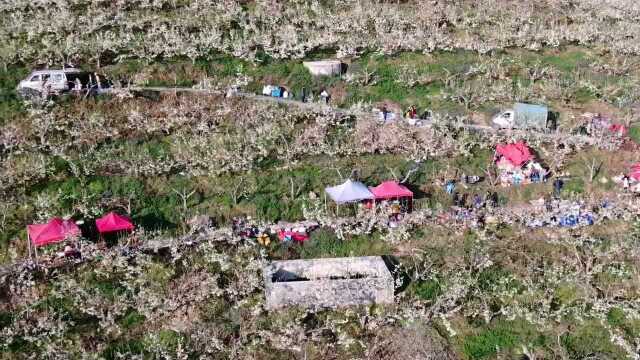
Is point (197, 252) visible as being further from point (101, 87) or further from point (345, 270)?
point (101, 87)

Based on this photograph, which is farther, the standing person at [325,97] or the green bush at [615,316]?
the standing person at [325,97]

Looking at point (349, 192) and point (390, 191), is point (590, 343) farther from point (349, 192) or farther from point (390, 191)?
point (349, 192)

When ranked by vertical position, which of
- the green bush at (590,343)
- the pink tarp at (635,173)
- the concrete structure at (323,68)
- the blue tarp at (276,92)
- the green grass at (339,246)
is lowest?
the green bush at (590,343)

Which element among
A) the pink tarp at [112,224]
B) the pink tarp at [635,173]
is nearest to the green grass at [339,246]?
the pink tarp at [112,224]

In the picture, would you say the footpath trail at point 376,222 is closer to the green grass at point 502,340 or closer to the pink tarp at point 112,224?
the pink tarp at point 112,224

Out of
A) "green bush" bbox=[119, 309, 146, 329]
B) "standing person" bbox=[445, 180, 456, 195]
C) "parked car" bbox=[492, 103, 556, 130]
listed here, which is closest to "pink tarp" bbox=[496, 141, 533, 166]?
"parked car" bbox=[492, 103, 556, 130]

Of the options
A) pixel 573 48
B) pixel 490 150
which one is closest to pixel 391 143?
pixel 490 150

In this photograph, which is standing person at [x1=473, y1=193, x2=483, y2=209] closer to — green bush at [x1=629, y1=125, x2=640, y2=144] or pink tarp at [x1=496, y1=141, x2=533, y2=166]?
pink tarp at [x1=496, y1=141, x2=533, y2=166]
